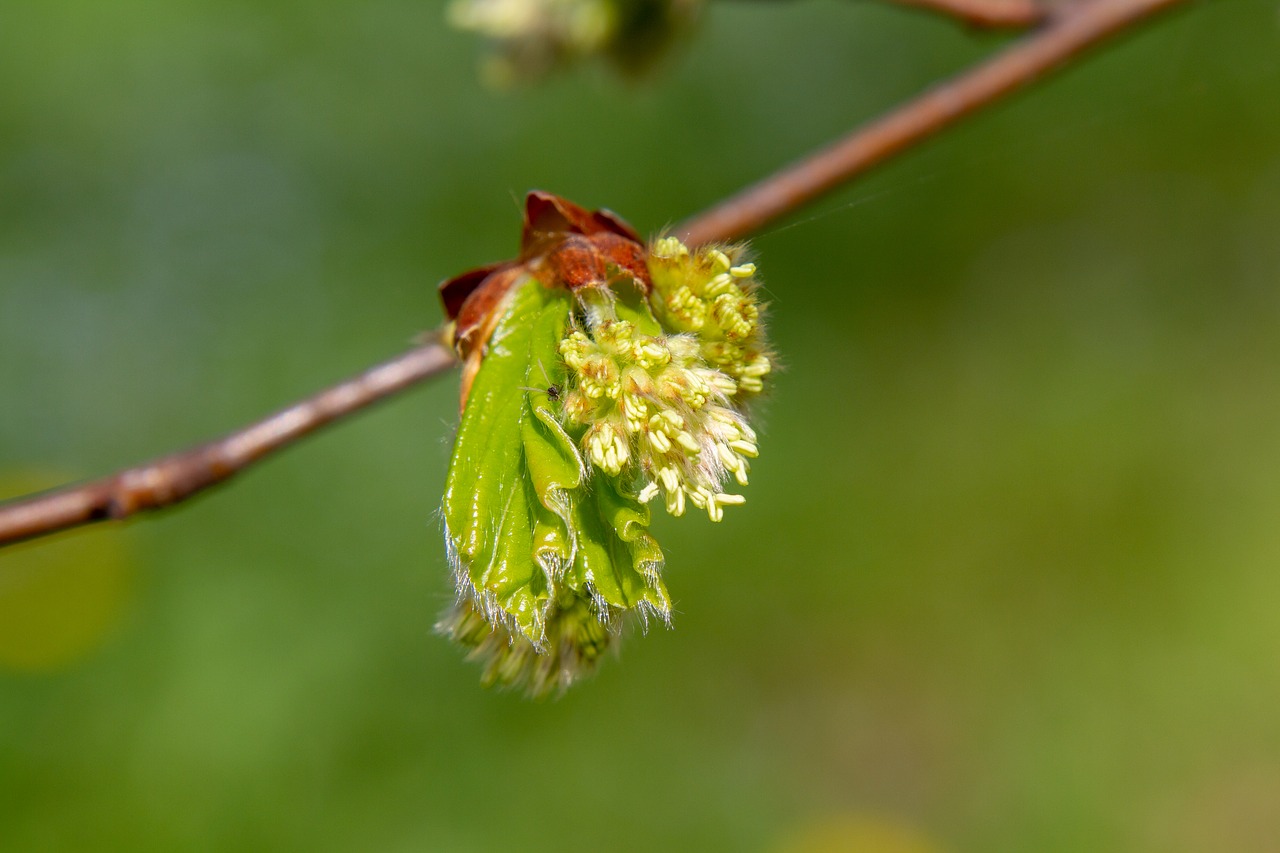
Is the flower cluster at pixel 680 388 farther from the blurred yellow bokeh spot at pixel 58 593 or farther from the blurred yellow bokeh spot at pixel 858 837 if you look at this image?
the blurred yellow bokeh spot at pixel 58 593

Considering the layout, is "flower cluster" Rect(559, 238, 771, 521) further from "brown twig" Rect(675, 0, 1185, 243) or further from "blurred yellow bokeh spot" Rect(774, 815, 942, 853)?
"blurred yellow bokeh spot" Rect(774, 815, 942, 853)

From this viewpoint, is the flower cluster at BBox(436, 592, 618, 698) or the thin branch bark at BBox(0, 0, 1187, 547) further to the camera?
the thin branch bark at BBox(0, 0, 1187, 547)

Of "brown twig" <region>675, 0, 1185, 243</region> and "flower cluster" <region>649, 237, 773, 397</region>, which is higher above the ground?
"brown twig" <region>675, 0, 1185, 243</region>

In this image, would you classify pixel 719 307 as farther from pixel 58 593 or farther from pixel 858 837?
pixel 58 593

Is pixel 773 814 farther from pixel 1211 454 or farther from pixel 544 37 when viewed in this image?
pixel 544 37

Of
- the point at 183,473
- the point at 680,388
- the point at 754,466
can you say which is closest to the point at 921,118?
the point at 680,388

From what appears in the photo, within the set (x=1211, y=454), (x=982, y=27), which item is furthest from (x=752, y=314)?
(x=1211, y=454)

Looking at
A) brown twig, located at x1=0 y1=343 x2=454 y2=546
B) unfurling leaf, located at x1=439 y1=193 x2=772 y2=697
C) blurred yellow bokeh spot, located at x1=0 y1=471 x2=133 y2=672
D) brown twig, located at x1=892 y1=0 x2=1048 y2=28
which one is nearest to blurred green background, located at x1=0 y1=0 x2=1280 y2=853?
blurred yellow bokeh spot, located at x1=0 y1=471 x2=133 y2=672

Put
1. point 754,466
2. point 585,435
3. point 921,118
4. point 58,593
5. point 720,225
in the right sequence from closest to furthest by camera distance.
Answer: point 585,435, point 720,225, point 921,118, point 58,593, point 754,466
